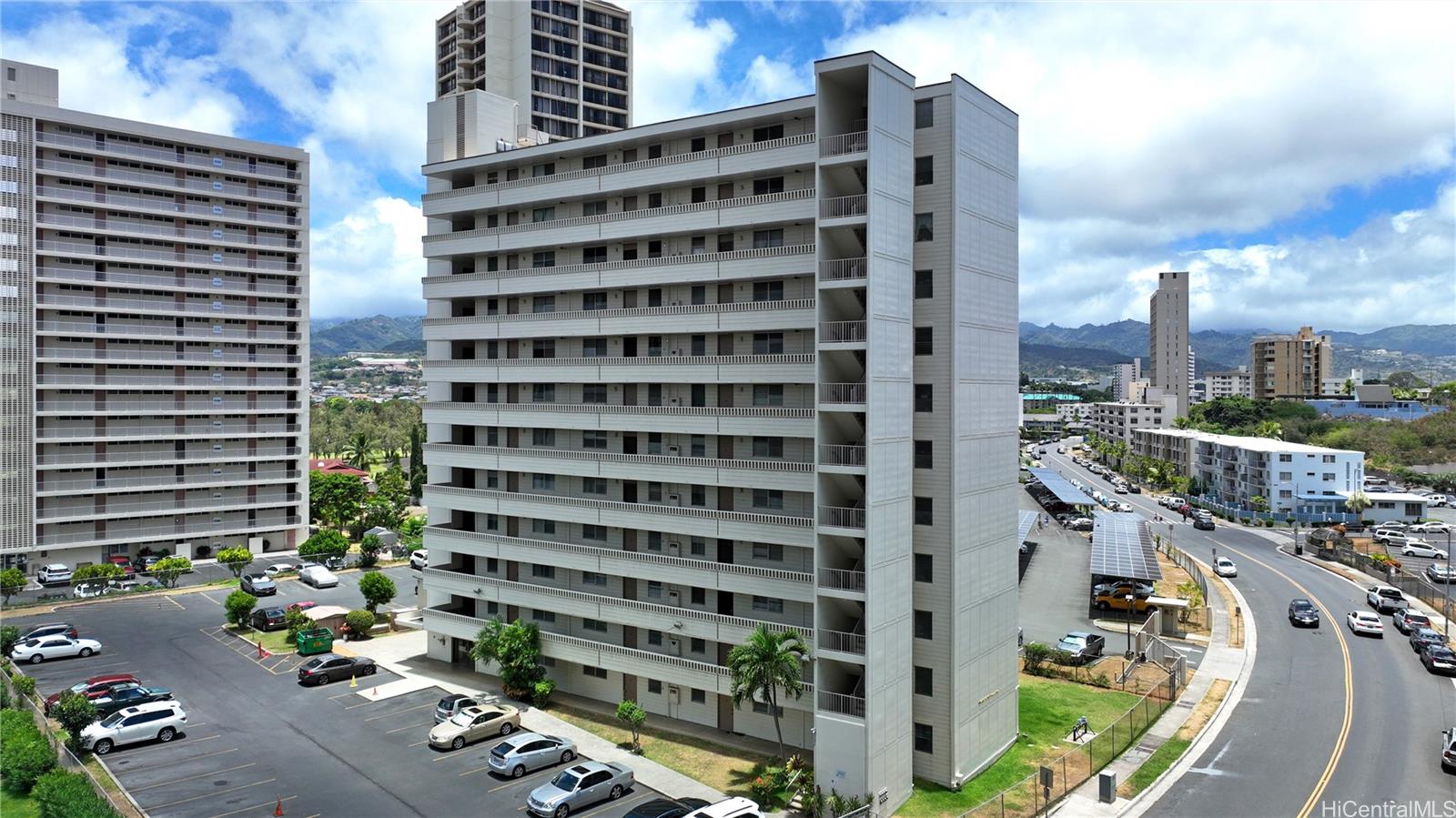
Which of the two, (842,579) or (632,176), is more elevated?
(632,176)

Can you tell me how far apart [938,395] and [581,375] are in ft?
70.4

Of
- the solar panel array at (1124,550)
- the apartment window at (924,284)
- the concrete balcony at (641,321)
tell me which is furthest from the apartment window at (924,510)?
the solar panel array at (1124,550)

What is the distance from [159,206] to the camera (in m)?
92.3

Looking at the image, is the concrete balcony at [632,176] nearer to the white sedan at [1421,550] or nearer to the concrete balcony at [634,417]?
the concrete balcony at [634,417]

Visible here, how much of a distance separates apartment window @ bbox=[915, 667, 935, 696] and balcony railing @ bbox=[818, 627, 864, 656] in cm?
483

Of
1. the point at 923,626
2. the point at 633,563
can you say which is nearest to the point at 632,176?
the point at 633,563

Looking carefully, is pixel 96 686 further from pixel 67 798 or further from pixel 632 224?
pixel 632 224

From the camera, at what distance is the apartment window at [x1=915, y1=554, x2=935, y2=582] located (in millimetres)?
41094

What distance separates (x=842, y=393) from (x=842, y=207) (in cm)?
875

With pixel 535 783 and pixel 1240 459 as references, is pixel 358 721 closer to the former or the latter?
pixel 535 783

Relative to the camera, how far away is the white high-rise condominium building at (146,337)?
85.2 metres

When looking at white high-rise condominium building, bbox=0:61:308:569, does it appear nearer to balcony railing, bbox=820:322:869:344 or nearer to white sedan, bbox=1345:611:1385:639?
balcony railing, bbox=820:322:869:344
